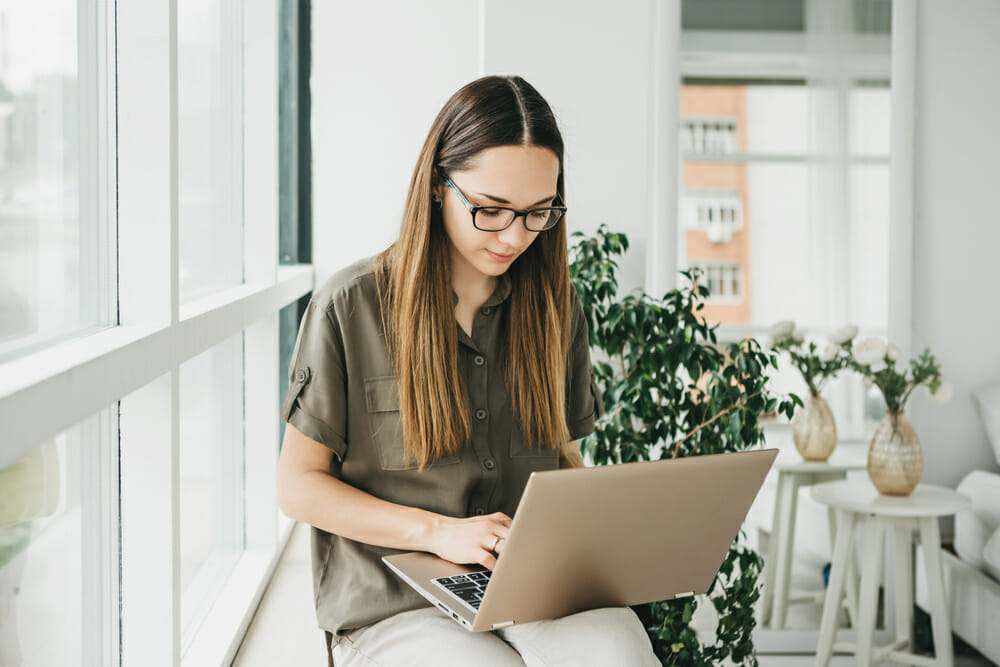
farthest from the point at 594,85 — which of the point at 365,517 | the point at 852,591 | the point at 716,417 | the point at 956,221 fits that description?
the point at 852,591

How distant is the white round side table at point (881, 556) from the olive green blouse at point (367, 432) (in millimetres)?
1525

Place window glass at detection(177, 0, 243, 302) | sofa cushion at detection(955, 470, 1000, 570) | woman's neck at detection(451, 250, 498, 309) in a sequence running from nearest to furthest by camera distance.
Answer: woman's neck at detection(451, 250, 498, 309), window glass at detection(177, 0, 243, 302), sofa cushion at detection(955, 470, 1000, 570)

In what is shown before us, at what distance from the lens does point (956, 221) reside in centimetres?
318

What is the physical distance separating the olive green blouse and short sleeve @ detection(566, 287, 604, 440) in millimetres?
187

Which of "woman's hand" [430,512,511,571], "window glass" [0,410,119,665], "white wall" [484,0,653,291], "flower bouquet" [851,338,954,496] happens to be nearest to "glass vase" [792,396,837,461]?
"flower bouquet" [851,338,954,496]

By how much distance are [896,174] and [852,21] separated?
0.53 m

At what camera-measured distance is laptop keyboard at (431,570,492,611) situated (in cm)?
117

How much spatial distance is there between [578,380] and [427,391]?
0.37 m

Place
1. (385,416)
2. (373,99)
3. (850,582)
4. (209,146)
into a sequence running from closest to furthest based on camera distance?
(385,416), (209,146), (850,582), (373,99)

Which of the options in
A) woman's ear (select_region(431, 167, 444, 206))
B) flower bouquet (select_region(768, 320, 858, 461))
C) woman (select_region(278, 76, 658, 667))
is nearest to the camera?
woman (select_region(278, 76, 658, 667))

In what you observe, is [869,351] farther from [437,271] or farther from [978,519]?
[437,271]

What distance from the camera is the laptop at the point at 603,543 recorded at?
1.07m

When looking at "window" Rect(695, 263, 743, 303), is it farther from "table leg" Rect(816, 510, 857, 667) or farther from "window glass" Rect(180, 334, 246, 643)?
"window glass" Rect(180, 334, 246, 643)

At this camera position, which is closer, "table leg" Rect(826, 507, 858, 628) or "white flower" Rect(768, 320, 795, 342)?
"white flower" Rect(768, 320, 795, 342)
